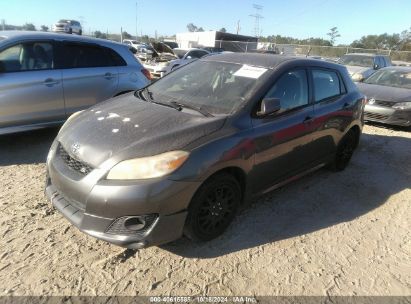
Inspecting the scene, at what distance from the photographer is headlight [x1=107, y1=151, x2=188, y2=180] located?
2785 mm

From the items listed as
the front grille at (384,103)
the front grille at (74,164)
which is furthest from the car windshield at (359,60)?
the front grille at (74,164)

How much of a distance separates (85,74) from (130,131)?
325 centimetres

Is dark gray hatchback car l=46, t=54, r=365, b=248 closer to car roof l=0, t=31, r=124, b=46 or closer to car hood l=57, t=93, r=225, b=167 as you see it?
car hood l=57, t=93, r=225, b=167

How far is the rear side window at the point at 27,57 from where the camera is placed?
5160 mm

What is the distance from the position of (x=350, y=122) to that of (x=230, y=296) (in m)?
3.44

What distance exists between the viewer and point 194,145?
3006mm

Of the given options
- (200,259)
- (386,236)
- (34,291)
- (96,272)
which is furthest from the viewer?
(386,236)

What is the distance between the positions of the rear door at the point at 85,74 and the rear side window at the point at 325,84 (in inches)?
137

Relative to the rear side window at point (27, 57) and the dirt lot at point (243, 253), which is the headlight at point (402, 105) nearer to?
the dirt lot at point (243, 253)

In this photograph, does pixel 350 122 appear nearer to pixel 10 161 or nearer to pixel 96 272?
pixel 96 272

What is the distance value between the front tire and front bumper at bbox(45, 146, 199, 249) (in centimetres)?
13

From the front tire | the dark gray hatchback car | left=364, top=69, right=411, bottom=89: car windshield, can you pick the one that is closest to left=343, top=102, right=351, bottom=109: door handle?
the dark gray hatchback car

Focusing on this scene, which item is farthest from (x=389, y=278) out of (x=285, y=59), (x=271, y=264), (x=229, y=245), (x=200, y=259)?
(x=285, y=59)

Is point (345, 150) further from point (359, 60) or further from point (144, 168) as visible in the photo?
point (359, 60)
